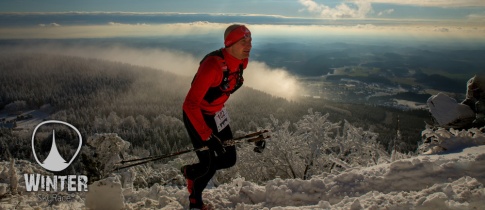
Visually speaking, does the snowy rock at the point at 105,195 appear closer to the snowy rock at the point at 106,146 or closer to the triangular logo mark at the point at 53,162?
the triangular logo mark at the point at 53,162

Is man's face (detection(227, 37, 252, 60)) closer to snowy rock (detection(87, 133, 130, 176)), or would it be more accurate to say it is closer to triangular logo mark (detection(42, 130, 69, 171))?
triangular logo mark (detection(42, 130, 69, 171))

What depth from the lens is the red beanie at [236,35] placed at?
17.1 ft

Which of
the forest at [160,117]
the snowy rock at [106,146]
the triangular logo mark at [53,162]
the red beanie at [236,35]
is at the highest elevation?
the red beanie at [236,35]

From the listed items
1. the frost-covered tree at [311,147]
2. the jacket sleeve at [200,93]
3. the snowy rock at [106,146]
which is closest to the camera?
the jacket sleeve at [200,93]

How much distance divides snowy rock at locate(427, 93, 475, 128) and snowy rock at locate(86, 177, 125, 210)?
12.0 meters

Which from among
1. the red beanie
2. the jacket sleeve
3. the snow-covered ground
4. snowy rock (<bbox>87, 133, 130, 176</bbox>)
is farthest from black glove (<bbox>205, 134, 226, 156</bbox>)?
snowy rock (<bbox>87, 133, 130, 176</bbox>)

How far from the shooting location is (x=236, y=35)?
522 cm

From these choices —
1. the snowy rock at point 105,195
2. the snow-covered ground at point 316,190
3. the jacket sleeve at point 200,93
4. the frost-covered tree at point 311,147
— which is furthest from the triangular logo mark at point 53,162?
the frost-covered tree at point 311,147

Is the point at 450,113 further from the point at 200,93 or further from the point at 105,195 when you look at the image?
the point at 105,195

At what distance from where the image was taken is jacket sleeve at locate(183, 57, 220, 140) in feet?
16.2

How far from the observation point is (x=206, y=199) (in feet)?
20.1

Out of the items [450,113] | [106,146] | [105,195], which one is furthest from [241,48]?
[450,113]

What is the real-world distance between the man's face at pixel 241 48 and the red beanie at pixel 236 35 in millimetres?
50

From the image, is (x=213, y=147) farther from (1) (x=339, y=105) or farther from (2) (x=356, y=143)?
(1) (x=339, y=105)
